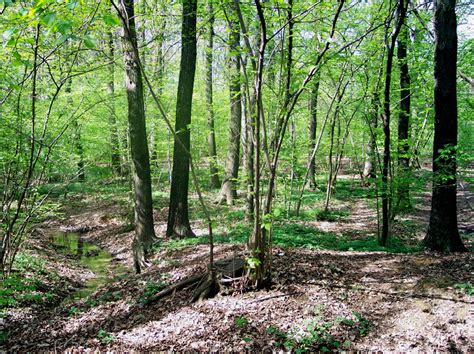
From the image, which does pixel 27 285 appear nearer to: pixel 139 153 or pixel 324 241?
pixel 139 153

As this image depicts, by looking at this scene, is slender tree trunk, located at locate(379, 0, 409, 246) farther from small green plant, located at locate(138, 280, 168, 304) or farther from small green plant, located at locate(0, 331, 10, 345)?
small green plant, located at locate(0, 331, 10, 345)

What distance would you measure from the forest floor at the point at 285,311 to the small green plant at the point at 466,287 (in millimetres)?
11

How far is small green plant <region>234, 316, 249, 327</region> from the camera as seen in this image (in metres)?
3.72

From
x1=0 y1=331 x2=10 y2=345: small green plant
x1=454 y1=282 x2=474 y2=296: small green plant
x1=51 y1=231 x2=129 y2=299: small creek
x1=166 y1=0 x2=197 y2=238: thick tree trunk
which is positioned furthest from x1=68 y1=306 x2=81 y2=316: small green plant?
x1=454 y1=282 x2=474 y2=296: small green plant

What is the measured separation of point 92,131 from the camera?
15625mm

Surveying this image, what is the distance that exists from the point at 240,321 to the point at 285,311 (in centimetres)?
55

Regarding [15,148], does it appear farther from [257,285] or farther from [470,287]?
[470,287]

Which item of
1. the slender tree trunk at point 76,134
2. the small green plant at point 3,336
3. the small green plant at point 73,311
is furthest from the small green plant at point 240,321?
the slender tree trunk at point 76,134

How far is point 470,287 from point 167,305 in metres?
3.86

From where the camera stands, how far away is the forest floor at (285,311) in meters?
3.41

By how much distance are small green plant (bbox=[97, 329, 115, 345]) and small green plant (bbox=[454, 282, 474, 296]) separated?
4.21m

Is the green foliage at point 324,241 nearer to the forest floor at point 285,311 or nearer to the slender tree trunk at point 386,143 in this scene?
the slender tree trunk at point 386,143

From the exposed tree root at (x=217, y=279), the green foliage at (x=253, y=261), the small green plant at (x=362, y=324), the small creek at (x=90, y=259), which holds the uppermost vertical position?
the green foliage at (x=253, y=261)

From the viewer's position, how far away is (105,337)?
394cm
